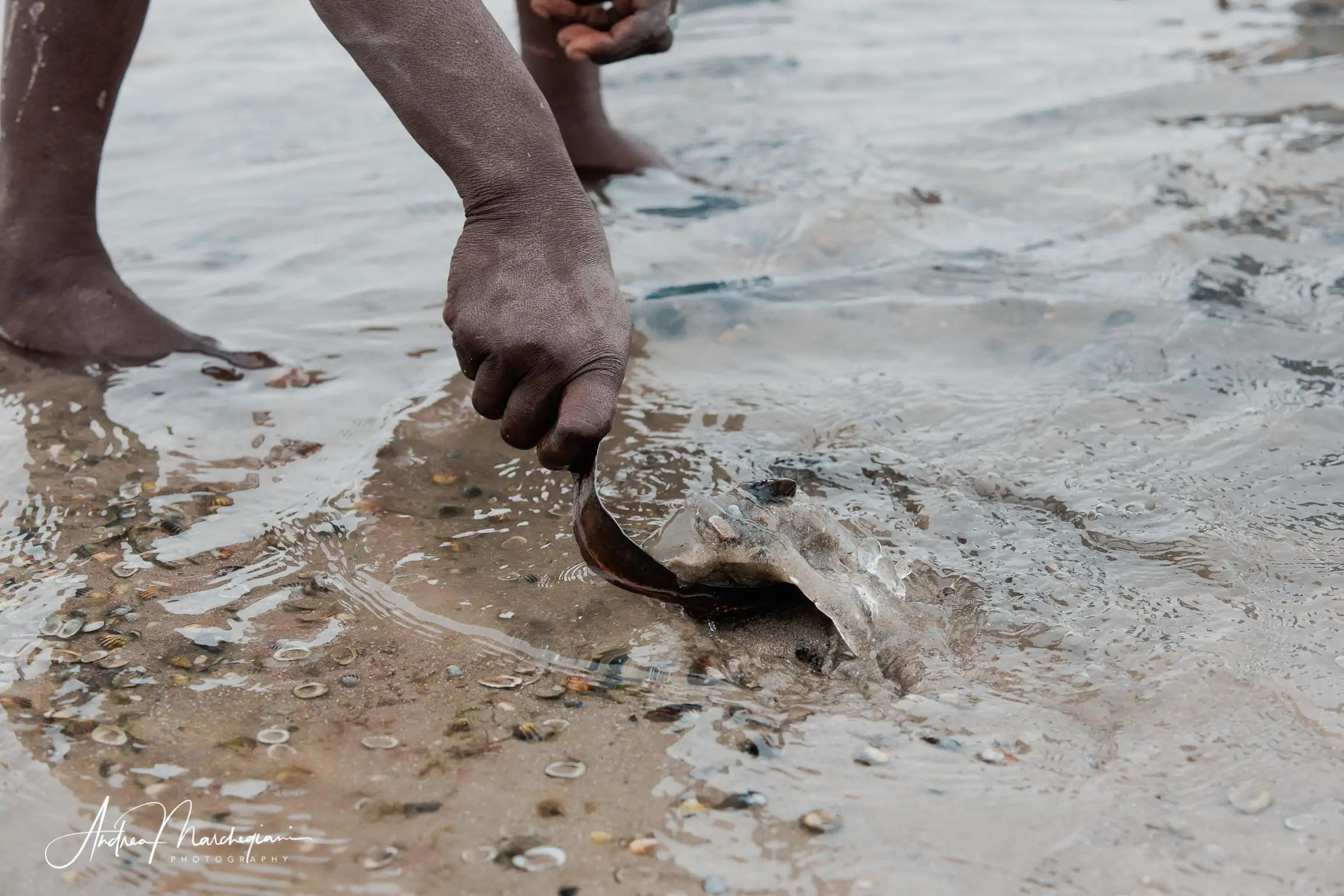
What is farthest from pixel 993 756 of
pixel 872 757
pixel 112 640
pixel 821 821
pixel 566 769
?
pixel 112 640

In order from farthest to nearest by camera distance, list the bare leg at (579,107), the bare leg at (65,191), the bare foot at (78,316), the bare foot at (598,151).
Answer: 1. the bare foot at (598,151)
2. the bare leg at (579,107)
3. the bare foot at (78,316)
4. the bare leg at (65,191)

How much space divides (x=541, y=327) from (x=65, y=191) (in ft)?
5.76

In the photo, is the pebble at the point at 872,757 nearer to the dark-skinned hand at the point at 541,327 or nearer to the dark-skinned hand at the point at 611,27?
the dark-skinned hand at the point at 541,327

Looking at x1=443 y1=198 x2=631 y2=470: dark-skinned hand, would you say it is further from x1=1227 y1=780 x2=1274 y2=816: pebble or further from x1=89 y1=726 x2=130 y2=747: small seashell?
x1=1227 y1=780 x2=1274 y2=816: pebble

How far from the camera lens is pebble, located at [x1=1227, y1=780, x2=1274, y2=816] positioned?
169 cm

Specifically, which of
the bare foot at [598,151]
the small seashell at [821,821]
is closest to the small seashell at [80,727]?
the small seashell at [821,821]

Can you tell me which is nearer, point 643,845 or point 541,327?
point 643,845

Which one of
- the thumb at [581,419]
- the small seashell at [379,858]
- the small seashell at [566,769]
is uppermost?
the thumb at [581,419]

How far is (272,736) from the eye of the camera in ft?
6.08

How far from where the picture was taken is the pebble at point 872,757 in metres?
1.79

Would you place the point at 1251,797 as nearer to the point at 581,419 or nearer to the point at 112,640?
the point at 581,419

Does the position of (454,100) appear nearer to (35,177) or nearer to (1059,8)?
(35,177)

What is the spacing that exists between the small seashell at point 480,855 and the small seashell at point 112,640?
0.80m

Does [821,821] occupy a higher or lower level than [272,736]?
lower
